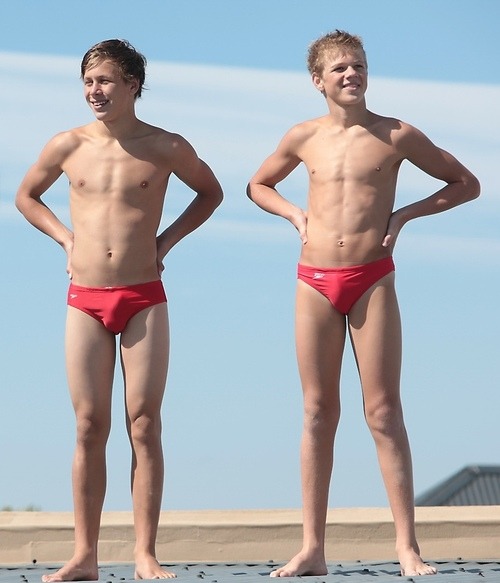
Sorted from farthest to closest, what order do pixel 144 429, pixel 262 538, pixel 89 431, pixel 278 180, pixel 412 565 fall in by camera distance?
pixel 262 538
pixel 278 180
pixel 89 431
pixel 144 429
pixel 412 565

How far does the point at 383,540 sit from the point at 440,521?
15.0 inches

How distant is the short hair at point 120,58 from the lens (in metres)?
7.52

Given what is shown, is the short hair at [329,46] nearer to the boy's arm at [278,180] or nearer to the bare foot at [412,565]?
the boy's arm at [278,180]

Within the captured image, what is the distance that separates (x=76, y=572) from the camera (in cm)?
739

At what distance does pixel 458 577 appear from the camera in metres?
6.99

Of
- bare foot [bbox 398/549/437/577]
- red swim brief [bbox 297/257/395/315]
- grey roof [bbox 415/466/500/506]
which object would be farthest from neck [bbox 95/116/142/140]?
grey roof [bbox 415/466/500/506]

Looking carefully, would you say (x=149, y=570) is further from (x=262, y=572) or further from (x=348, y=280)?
(x=348, y=280)

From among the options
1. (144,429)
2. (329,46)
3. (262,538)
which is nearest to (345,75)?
(329,46)

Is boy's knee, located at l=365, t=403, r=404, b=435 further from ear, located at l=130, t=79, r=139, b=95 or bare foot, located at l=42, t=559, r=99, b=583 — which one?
ear, located at l=130, t=79, r=139, b=95

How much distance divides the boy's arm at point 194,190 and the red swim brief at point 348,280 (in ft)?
2.41

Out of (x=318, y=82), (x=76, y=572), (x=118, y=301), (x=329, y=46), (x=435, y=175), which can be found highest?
(x=329, y=46)

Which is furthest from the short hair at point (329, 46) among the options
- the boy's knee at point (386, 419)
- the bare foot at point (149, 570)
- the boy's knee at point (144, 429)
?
the bare foot at point (149, 570)

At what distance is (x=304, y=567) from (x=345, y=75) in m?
2.56

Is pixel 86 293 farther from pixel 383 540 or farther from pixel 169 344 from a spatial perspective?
pixel 383 540
